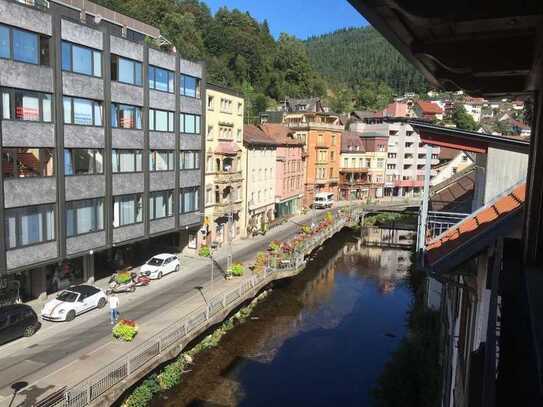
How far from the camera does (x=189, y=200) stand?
40781mm

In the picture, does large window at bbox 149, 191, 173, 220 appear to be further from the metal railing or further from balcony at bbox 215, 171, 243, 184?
the metal railing

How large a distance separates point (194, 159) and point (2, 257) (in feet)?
63.1

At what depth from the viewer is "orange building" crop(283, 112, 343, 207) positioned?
76.0m

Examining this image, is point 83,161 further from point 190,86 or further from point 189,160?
point 190,86

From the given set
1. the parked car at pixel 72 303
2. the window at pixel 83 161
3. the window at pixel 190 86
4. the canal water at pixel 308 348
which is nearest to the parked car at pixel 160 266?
the parked car at pixel 72 303

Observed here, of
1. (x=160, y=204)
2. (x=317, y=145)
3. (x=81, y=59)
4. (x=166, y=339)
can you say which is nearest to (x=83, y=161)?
(x=81, y=59)

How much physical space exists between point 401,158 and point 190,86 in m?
62.8

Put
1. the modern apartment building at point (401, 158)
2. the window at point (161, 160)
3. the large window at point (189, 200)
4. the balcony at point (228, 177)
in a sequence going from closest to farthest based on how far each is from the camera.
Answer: the window at point (161, 160) → the large window at point (189, 200) → the balcony at point (228, 177) → the modern apartment building at point (401, 158)

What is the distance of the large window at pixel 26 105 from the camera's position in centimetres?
2442

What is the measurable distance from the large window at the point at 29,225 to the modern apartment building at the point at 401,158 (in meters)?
71.9

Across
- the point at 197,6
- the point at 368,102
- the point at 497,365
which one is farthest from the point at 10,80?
the point at 368,102

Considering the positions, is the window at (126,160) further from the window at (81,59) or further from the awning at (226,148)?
the awning at (226,148)

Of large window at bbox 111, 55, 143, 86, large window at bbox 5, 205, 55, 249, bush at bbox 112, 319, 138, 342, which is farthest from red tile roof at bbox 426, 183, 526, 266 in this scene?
large window at bbox 111, 55, 143, 86

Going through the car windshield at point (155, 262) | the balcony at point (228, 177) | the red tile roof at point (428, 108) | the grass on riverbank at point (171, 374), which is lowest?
the grass on riverbank at point (171, 374)
